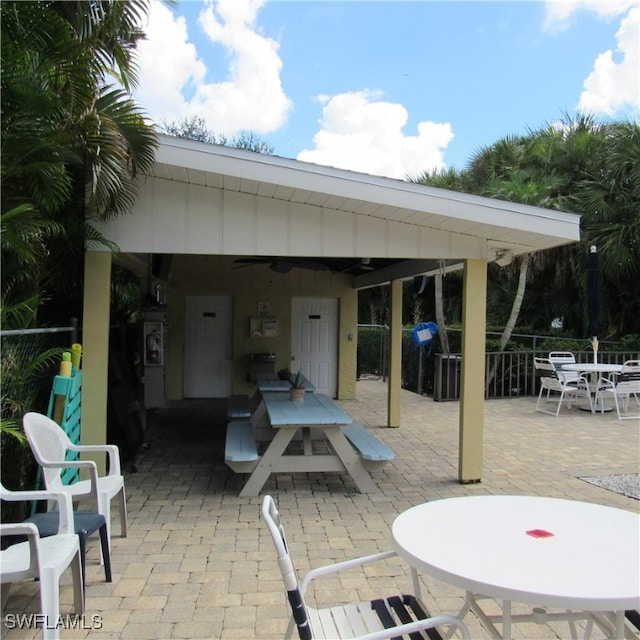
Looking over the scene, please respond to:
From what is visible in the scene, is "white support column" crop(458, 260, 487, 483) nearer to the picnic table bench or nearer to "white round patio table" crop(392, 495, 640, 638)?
the picnic table bench

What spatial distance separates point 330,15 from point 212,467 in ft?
17.0

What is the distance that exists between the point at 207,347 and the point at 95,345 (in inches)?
254

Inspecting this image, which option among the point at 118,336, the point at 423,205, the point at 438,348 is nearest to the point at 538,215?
the point at 423,205

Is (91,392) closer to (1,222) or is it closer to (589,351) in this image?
(1,222)

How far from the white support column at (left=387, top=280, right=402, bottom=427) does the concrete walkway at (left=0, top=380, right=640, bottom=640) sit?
276 millimetres

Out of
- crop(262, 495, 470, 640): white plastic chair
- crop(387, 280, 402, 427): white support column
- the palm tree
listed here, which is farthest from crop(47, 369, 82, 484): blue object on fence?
crop(387, 280, 402, 427): white support column

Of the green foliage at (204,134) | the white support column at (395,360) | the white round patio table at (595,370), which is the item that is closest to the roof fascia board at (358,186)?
the white support column at (395,360)

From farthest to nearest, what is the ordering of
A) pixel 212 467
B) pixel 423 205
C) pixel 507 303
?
pixel 507 303 → pixel 212 467 → pixel 423 205

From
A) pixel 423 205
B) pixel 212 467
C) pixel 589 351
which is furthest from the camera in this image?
pixel 589 351

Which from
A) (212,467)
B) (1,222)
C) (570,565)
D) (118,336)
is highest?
(1,222)

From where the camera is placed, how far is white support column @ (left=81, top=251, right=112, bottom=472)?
16.5 feet

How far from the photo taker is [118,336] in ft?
22.0

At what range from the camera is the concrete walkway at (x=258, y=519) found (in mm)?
3062

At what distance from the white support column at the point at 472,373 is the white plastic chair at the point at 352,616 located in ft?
11.5
